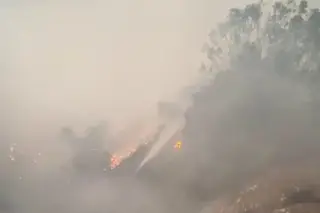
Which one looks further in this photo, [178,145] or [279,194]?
[178,145]

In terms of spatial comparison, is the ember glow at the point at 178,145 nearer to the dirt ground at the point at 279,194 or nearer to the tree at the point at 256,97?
the tree at the point at 256,97

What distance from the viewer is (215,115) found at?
1590mm

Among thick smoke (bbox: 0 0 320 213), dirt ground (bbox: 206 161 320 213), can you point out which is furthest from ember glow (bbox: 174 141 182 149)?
dirt ground (bbox: 206 161 320 213)

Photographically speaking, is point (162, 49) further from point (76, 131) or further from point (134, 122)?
point (76, 131)

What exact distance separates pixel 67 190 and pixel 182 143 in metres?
0.40

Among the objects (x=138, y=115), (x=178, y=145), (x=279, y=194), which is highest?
(x=138, y=115)

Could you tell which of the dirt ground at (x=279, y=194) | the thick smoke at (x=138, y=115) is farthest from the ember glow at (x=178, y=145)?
the dirt ground at (x=279, y=194)

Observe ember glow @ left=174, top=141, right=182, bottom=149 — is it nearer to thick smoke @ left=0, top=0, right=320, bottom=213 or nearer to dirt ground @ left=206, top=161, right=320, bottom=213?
thick smoke @ left=0, top=0, right=320, bottom=213

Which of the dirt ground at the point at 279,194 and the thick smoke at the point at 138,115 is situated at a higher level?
the thick smoke at the point at 138,115

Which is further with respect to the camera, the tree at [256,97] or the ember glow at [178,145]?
the ember glow at [178,145]

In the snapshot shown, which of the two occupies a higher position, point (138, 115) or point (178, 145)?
point (138, 115)

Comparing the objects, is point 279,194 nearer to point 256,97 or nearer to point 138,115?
point 256,97

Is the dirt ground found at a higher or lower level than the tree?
lower

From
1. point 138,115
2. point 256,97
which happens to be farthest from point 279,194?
point 138,115
